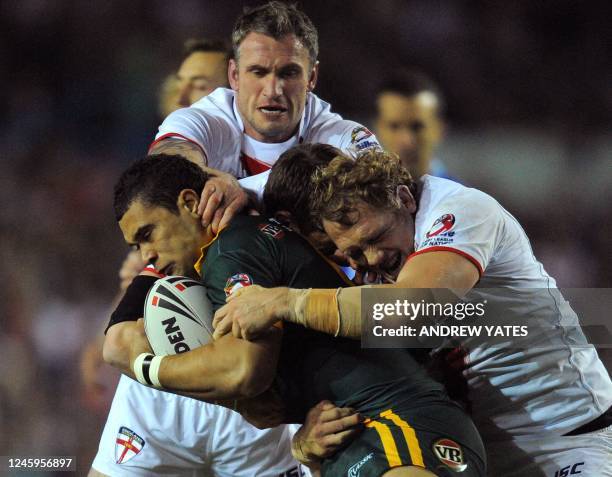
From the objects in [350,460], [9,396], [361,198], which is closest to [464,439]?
[350,460]

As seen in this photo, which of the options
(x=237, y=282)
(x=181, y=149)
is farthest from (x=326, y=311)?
(x=181, y=149)

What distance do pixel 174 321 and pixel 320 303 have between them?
509 millimetres

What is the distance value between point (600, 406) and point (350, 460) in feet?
3.11

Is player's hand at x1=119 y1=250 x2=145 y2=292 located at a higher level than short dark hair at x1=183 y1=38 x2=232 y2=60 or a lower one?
lower

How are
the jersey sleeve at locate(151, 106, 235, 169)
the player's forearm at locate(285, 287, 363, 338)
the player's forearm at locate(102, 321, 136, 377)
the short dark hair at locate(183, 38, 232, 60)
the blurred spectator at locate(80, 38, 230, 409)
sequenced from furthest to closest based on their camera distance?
1. the short dark hair at locate(183, 38, 232, 60)
2. the blurred spectator at locate(80, 38, 230, 409)
3. the jersey sleeve at locate(151, 106, 235, 169)
4. the player's forearm at locate(102, 321, 136, 377)
5. the player's forearm at locate(285, 287, 363, 338)

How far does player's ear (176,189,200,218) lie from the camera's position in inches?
105

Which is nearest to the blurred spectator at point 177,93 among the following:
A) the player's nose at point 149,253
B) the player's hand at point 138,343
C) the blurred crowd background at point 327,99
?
the blurred crowd background at point 327,99

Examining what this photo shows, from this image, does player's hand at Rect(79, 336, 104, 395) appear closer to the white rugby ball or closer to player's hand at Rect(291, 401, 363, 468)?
the white rugby ball

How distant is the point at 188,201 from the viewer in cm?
269

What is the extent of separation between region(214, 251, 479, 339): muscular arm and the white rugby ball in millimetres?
180

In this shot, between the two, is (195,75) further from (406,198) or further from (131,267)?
(406,198)

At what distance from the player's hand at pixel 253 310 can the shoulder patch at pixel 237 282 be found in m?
0.02

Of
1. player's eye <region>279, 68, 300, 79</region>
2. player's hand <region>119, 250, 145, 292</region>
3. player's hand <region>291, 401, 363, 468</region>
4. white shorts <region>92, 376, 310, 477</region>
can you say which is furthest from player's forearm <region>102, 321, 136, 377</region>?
player's hand <region>119, 250, 145, 292</region>

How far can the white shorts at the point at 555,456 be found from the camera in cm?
258
